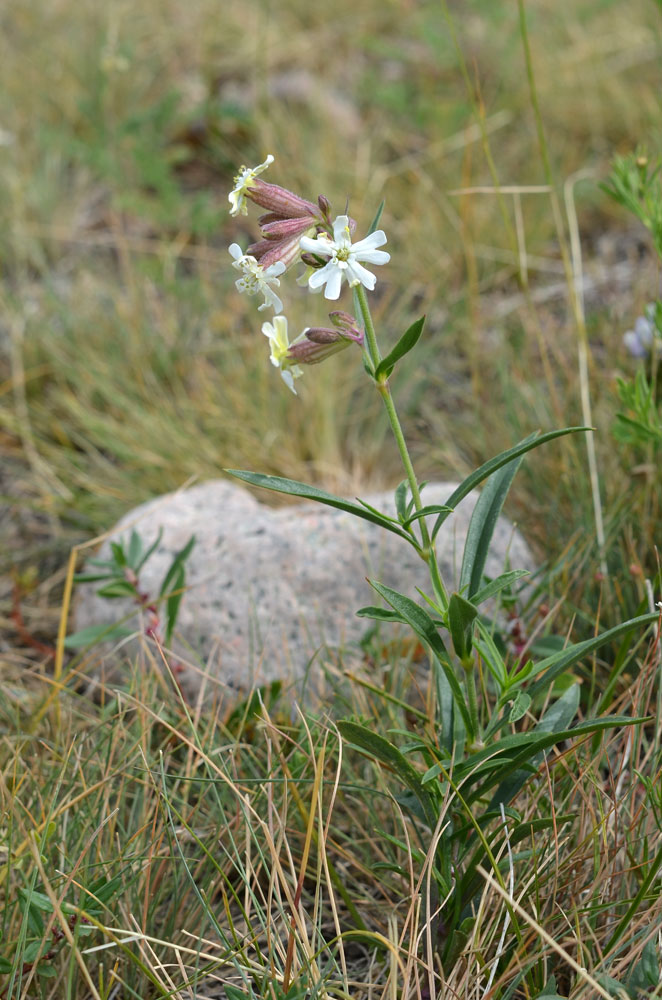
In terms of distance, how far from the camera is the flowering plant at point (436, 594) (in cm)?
124

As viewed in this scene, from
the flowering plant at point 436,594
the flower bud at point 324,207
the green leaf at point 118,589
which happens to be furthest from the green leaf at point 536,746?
the green leaf at point 118,589

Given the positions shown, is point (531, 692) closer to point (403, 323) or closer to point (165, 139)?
point (403, 323)

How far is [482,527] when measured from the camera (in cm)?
148

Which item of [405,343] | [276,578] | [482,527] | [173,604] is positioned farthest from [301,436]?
[405,343]

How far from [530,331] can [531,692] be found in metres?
2.03

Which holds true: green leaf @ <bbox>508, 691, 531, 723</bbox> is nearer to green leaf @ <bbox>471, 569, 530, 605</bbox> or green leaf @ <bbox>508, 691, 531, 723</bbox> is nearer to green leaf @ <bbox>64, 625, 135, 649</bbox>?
green leaf @ <bbox>471, 569, 530, 605</bbox>

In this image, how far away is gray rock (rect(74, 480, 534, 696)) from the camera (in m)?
2.18

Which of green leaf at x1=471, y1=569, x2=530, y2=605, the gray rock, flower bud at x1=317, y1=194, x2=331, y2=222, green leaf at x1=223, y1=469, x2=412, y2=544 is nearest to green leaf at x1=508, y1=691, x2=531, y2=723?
green leaf at x1=471, y1=569, x2=530, y2=605

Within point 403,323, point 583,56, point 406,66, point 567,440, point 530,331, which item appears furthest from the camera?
point 406,66

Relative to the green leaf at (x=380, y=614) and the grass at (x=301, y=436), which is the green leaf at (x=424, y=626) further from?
the grass at (x=301, y=436)

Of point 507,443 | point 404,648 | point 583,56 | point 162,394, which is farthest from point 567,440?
point 583,56

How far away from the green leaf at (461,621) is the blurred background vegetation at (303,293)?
29.6 inches

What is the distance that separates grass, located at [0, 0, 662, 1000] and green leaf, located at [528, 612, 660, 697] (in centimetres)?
18

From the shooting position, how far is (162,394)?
10.6 feet
